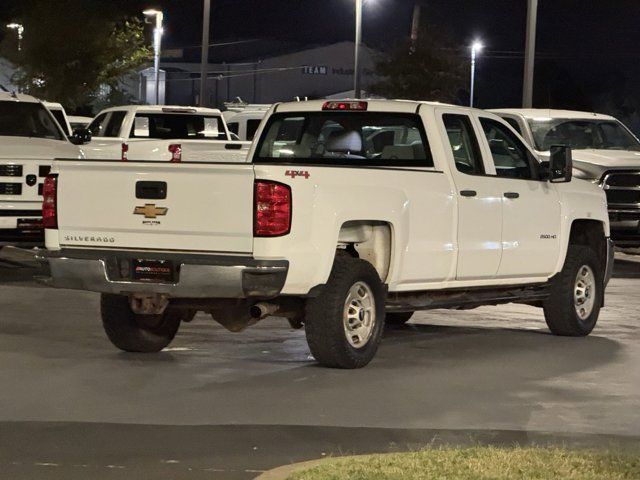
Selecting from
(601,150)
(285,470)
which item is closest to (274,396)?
(285,470)

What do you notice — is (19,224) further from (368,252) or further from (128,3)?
(128,3)

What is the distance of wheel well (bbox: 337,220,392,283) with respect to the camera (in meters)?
12.5

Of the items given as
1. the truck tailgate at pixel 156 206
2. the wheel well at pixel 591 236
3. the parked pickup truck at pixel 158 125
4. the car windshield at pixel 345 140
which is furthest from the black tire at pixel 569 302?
the parked pickup truck at pixel 158 125

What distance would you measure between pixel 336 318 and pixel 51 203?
7.51ft

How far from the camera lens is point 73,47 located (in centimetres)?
6406

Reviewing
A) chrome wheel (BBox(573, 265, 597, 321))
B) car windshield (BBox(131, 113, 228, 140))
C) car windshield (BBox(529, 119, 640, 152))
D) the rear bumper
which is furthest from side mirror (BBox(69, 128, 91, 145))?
the rear bumper

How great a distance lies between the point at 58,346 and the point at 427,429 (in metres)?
4.41

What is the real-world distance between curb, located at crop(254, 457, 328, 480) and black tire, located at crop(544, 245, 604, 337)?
246 inches

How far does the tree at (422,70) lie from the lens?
221ft

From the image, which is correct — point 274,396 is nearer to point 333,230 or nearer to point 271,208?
point 271,208

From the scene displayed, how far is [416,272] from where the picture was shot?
1262cm

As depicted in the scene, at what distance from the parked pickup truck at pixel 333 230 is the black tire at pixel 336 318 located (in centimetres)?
1

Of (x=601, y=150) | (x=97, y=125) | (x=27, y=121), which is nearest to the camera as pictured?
(x=27, y=121)

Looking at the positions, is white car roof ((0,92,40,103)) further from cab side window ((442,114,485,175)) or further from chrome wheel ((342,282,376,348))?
chrome wheel ((342,282,376,348))
